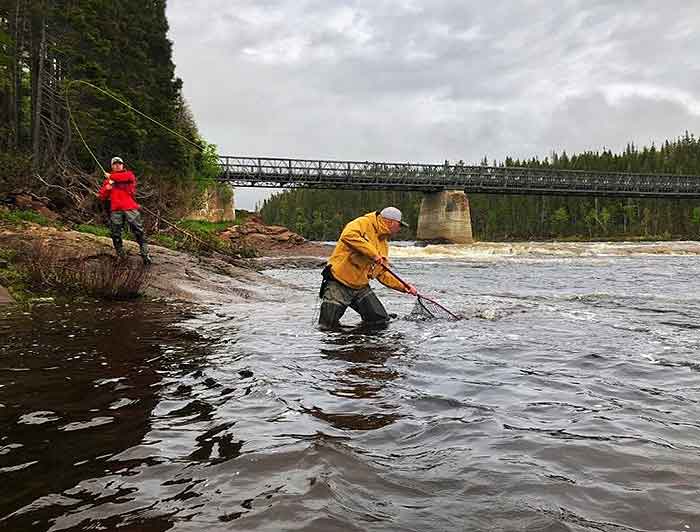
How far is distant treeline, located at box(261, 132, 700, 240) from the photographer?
333 feet

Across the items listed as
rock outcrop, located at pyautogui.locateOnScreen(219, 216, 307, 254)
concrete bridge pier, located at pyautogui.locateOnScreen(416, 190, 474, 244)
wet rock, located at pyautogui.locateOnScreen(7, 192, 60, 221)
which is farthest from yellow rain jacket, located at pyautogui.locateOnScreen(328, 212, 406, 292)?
concrete bridge pier, located at pyautogui.locateOnScreen(416, 190, 474, 244)

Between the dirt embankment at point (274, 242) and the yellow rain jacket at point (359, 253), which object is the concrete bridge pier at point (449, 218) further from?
the yellow rain jacket at point (359, 253)

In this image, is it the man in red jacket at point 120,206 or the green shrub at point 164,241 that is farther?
the green shrub at point 164,241

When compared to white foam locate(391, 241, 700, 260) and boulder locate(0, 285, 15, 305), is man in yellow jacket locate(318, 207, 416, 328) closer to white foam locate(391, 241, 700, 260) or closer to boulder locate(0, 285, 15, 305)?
boulder locate(0, 285, 15, 305)

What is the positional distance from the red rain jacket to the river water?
13.7ft

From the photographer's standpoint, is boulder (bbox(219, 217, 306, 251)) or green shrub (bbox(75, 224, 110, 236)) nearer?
green shrub (bbox(75, 224, 110, 236))

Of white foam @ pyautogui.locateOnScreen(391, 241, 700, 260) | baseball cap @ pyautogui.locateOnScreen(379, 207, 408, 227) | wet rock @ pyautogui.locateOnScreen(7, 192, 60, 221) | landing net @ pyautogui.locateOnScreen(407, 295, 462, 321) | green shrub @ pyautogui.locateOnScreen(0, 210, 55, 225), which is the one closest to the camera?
baseball cap @ pyautogui.locateOnScreen(379, 207, 408, 227)

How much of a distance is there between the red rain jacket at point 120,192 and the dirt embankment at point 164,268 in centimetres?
99

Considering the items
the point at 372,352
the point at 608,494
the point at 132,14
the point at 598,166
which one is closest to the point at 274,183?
the point at 132,14

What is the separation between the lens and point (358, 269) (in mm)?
8367

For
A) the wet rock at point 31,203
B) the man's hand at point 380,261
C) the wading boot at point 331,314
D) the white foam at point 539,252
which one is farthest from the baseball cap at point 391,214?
the white foam at point 539,252

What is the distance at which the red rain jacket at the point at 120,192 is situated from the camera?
11.2 meters

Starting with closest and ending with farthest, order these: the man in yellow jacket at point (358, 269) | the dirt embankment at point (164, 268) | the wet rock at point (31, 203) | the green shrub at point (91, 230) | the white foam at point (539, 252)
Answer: the man in yellow jacket at point (358, 269) → the dirt embankment at point (164, 268) → the green shrub at point (91, 230) → the wet rock at point (31, 203) → the white foam at point (539, 252)

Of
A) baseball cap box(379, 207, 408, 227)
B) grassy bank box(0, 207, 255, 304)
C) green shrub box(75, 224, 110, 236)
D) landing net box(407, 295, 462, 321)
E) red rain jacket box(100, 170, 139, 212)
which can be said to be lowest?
landing net box(407, 295, 462, 321)
